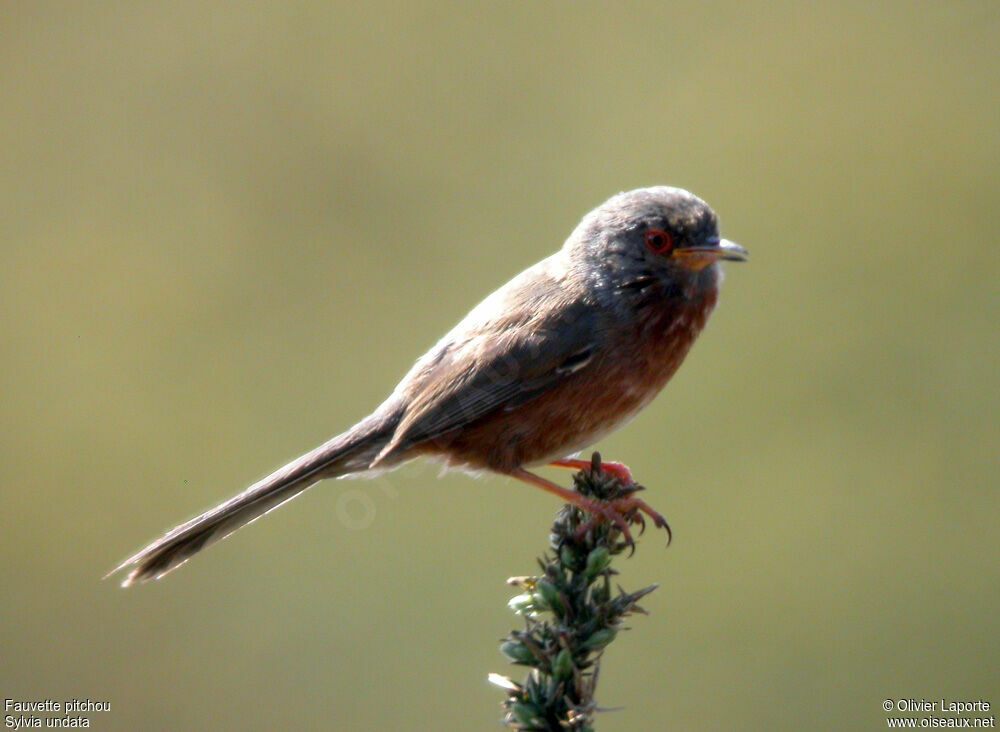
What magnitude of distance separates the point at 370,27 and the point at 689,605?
727cm

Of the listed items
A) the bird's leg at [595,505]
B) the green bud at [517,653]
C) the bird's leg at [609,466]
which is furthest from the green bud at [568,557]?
the bird's leg at [609,466]

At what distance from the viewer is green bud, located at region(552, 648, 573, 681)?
3.27 metres

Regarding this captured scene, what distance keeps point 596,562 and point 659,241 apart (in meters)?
2.27

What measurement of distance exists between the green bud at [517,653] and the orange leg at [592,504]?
59 cm

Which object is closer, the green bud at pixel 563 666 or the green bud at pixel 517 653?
the green bud at pixel 563 666

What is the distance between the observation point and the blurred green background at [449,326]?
780 centimetres

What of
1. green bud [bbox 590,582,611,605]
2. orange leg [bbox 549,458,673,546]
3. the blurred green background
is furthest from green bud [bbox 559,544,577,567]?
the blurred green background

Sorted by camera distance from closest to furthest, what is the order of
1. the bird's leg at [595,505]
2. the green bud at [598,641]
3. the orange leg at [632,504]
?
the green bud at [598,641]
the bird's leg at [595,505]
the orange leg at [632,504]

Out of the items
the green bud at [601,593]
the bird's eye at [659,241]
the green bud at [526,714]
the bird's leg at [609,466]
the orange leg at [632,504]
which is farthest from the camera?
the bird's eye at [659,241]

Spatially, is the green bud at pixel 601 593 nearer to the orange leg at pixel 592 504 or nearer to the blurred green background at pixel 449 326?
the orange leg at pixel 592 504

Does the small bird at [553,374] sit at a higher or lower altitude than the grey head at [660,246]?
lower

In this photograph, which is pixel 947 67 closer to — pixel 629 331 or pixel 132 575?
pixel 629 331

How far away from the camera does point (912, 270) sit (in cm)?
966

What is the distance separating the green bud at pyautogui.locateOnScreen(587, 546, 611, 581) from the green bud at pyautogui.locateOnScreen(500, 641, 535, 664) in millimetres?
318
